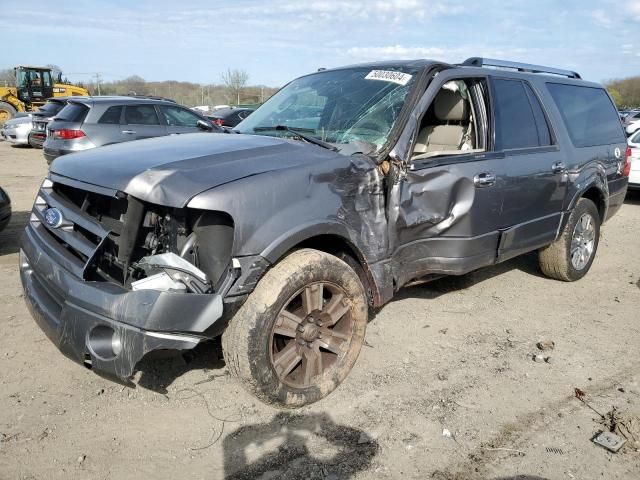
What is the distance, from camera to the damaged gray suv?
2.50 meters

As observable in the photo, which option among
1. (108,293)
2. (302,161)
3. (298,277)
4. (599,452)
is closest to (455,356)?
(599,452)

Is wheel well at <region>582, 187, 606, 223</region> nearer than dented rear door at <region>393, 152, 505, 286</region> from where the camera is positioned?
No

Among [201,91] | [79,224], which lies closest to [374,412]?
[79,224]

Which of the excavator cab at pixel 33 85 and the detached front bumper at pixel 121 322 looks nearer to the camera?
the detached front bumper at pixel 121 322

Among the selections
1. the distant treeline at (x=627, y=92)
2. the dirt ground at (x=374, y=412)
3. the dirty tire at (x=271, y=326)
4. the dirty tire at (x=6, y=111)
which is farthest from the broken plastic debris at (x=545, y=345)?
the distant treeline at (x=627, y=92)

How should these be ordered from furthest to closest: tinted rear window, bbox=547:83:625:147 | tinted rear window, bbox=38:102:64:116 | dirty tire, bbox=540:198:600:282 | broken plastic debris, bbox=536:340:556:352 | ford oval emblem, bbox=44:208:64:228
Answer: tinted rear window, bbox=38:102:64:116
dirty tire, bbox=540:198:600:282
tinted rear window, bbox=547:83:625:147
broken plastic debris, bbox=536:340:556:352
ford oval emblem, bbox=44:208:64:228

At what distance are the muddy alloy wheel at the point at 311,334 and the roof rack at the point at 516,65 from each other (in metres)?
2.33

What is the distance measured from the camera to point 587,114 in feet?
16.9

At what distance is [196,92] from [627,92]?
43.1 meters

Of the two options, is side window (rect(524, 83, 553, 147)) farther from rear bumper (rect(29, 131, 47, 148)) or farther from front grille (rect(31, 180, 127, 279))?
rear bumper (rect(29, 131, 47, 148))

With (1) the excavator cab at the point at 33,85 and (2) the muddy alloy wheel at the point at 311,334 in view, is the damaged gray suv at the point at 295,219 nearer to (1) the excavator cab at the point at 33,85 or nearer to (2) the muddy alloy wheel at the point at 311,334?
(2) the muddy alloy wheel at the point at 311,334

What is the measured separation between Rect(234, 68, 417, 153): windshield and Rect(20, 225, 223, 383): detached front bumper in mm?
1482

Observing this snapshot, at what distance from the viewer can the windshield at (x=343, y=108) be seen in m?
3.49

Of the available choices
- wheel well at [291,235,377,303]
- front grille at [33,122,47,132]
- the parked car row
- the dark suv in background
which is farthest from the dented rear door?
front grille at [33,122,47,132]
